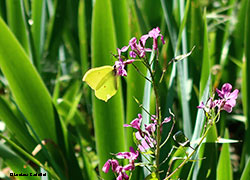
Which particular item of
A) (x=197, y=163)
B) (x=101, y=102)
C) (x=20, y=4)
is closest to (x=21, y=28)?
(x=20, y=4)

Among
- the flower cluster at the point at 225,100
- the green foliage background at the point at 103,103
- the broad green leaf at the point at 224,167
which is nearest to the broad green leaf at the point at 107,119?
the green foliage background at the point at 103,103

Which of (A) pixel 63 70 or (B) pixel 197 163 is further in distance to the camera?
(A) pixel 63 70

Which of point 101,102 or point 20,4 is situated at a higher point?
point 20,4

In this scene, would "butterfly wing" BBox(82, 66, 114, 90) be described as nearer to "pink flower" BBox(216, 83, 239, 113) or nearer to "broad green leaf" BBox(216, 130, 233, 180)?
"pink flower" BBox(216, 83, 239, 113)

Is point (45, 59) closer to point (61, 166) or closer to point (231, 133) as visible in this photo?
point (61, 166)

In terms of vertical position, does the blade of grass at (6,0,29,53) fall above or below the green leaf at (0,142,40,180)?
above

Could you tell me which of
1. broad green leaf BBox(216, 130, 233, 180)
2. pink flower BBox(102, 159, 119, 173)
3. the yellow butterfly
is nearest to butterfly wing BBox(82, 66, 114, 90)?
the yellow butterfly

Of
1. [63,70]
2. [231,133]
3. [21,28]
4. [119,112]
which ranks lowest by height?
[231,133]

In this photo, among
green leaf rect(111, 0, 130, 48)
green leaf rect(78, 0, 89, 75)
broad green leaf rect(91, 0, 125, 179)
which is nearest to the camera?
broad green leaf rect(91, 0, 125, 179)
